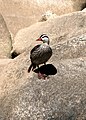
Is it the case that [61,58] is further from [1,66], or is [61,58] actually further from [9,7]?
[9,7]

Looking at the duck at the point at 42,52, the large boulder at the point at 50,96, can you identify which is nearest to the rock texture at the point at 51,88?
the large boulder at the point at 50,96

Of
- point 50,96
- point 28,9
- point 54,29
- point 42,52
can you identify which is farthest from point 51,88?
point 28,9

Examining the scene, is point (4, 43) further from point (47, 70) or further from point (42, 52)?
point (42, 52)

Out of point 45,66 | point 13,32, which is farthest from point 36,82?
point 13,32

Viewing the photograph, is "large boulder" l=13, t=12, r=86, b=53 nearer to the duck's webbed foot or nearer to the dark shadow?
the dark shadow

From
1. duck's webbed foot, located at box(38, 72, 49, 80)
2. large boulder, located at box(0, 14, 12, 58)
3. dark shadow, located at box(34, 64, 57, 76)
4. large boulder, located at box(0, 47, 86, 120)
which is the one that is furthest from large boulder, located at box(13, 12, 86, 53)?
duck's webbed foot, located at box(38, 72, 49, 80)

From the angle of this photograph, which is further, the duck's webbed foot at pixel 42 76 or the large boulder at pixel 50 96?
the duck's webbed foot at pixel 42 76

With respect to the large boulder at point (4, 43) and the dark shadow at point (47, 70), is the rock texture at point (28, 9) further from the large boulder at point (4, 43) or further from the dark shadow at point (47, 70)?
the dark shadow at point (47, 70)

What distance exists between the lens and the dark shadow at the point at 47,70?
9195mm

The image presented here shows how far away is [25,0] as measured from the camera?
1900cm

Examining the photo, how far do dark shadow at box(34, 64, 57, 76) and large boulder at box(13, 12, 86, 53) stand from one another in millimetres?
2601

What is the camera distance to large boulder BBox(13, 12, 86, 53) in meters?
12.8

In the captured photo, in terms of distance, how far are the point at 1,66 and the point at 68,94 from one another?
115 inches

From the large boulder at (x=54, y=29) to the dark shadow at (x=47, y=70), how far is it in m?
2.60
